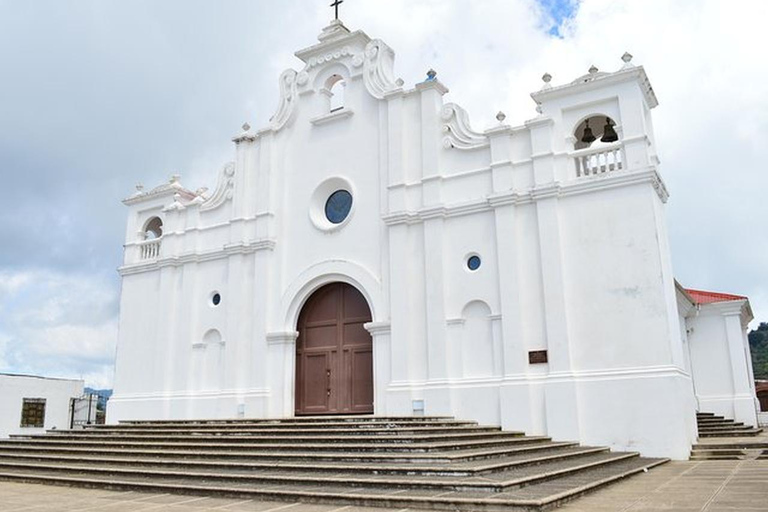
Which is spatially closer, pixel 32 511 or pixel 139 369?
pixel 32 511

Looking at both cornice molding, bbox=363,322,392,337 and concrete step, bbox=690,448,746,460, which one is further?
cornice molding, bbox=363,322,392,337

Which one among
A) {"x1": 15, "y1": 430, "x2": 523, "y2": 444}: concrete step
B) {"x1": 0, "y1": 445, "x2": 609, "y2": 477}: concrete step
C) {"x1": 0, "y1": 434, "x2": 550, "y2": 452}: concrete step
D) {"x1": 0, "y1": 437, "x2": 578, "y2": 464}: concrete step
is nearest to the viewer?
{"x1": 0, "y1": 445, "x2": 609, "y2": 477}: concrete step

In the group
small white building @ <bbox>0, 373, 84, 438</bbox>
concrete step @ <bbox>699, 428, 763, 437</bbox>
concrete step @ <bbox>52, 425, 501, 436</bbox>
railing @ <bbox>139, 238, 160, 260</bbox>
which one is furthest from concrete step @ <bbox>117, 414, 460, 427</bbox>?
small white building @ <bbox>0, 373, 84, 438</bbox>

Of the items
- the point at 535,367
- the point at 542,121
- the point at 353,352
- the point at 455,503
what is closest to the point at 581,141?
the point at 542,121

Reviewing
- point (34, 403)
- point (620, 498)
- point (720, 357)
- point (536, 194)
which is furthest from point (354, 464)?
point (34, 403)

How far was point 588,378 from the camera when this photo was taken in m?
13.7

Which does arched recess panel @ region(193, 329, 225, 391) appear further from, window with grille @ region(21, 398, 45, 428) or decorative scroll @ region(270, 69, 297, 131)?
window with grille @ region(21, 398, 45, 428)

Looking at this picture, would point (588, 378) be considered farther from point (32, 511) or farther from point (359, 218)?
point (32, 511)

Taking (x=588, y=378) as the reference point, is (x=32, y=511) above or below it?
below

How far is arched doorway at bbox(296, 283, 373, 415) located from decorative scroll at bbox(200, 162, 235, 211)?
4.32m

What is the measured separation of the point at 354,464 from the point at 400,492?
1.79m

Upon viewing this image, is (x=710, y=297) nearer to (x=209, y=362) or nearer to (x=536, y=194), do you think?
(x=536, y=194)

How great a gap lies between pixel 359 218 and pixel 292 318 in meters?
3.12

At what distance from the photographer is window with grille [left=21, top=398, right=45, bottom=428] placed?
2795 centimetres
